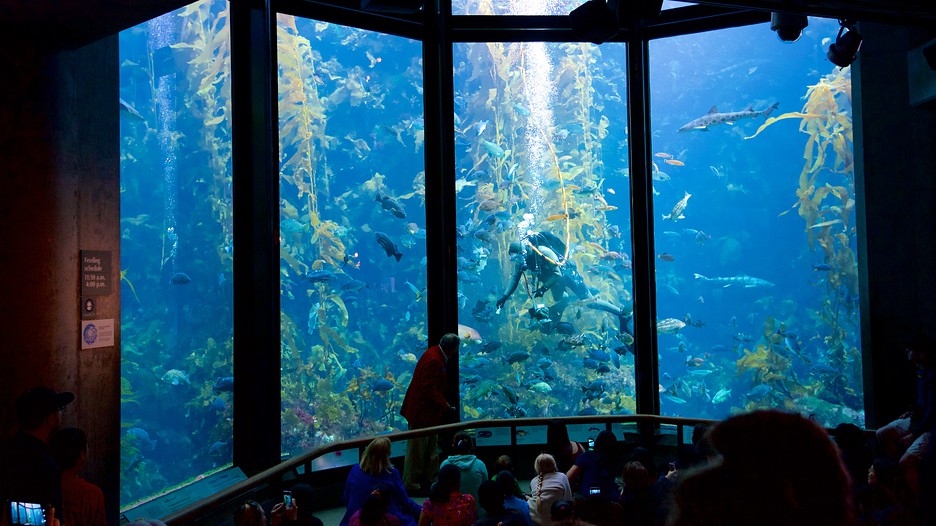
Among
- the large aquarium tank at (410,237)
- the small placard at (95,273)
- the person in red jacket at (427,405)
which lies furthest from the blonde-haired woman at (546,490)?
the large aquarium tank at (410,237)

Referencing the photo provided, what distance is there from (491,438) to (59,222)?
4272 millimetres

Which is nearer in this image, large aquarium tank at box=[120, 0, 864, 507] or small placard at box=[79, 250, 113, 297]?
small placard at box=[79, 250, 113, 297]

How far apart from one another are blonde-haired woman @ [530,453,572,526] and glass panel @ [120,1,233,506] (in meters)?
8.52

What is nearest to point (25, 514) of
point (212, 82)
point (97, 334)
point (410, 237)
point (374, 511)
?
point (374, 511)

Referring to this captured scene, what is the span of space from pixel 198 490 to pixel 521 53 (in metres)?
15.5

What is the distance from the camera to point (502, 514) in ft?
9.91

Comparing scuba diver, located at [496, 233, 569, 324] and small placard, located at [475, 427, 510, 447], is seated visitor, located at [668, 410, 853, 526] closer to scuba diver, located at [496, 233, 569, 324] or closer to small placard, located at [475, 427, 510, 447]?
small placard, located at [475, 427, 510, 447]

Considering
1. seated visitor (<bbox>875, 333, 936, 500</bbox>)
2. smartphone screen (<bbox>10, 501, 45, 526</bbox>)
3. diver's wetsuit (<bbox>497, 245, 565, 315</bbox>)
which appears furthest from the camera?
diver's wetsuit (<bbox>497, 245, 565, 315</bbox>)

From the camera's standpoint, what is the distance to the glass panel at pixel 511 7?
1473 centimetres

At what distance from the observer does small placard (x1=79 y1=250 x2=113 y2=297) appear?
12.8 feet

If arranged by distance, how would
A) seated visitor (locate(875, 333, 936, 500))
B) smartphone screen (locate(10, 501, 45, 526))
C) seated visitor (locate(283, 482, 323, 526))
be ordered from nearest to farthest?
1. smartphone screen (locate(10, 501, 45, 526))
2. seated visitor (locate(283, 482, 323, 526))
3. seated visitor (locate(875, 333, 936, 500))

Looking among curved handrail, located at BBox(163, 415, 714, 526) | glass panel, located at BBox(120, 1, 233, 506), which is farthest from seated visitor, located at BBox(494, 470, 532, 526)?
glass panel, located at BBox(120, 1, 233, 506)

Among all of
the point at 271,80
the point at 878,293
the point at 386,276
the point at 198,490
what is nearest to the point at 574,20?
the point at 271,80

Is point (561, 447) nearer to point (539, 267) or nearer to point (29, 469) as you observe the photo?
point (29, 469)
